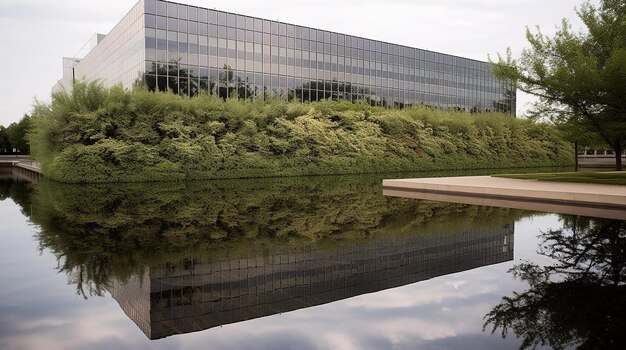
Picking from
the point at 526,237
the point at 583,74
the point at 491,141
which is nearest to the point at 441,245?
the point at 526,237

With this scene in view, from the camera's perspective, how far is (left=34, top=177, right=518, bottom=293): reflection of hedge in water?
7.83 m

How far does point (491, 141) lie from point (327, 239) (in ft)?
145

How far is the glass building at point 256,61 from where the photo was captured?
4109cm

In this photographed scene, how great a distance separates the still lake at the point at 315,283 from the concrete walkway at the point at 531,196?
199 cm

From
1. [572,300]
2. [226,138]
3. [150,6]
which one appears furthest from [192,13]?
[572,300]

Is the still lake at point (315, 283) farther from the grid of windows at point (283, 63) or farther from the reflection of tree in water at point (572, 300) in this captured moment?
the grid of windows at point (283, 63)

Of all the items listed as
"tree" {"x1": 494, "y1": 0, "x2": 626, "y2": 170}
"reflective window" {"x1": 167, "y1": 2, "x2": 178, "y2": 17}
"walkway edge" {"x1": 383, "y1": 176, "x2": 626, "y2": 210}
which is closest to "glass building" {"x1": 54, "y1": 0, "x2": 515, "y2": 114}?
"reflective window" {"x1": 167, "y1": 2, "x2": 178, "y2": 17}

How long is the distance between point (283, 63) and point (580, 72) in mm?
36201

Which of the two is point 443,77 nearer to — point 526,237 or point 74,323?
point 526,237

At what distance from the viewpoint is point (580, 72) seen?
1655 cm

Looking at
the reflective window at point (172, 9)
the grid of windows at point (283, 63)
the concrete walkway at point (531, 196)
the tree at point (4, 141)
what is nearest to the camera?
the concrete walkway at point (531, 196)

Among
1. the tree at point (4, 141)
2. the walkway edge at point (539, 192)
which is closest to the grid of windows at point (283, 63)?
the walkway edge at point (539, 192)

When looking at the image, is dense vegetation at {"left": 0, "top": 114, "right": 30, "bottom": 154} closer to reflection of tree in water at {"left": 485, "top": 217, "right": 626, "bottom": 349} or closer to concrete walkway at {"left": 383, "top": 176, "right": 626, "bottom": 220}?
concrete walkway at {"left": 383, "top": 176, "right": 626, "bottom": 220}

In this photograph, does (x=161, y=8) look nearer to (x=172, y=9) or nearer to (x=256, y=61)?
(x=172, y=9)
